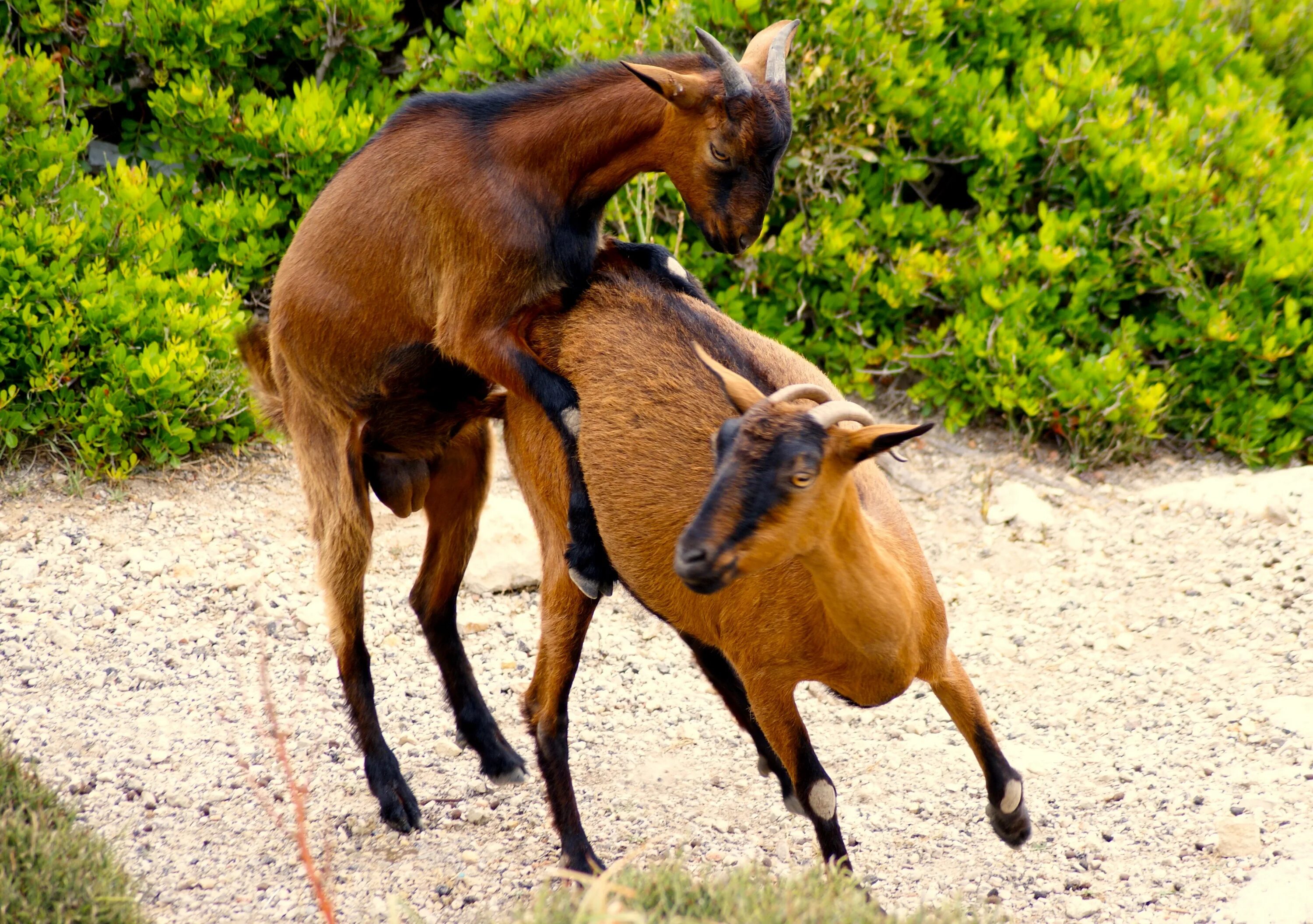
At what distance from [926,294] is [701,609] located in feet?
12.6

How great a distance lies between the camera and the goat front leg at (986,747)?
3771 mm

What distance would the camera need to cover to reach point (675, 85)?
365cm

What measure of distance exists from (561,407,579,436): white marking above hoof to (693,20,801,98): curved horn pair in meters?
1.10

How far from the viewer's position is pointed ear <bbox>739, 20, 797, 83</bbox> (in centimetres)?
383

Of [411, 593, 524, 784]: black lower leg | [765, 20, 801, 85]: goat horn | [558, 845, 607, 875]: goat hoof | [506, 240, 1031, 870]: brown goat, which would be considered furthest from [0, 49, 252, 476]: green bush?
[765, 20, 801, 85]: goat horn

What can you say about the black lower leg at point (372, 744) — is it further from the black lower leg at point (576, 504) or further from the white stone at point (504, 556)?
the white stone at point (504, 556)

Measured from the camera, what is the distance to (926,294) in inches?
282

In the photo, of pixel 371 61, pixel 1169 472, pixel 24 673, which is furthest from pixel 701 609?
pixel 371 61

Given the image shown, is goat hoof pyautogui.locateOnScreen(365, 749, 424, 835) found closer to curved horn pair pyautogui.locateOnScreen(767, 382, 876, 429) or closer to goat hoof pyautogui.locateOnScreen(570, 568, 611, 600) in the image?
goat hoof pyautogui.locateOnScreen(570, 568, 611, 600)

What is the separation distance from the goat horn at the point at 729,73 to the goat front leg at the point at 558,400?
0.96 m

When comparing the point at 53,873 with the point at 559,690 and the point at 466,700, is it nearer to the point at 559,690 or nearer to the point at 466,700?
the point at 559,690

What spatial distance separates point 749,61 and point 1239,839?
118 inches

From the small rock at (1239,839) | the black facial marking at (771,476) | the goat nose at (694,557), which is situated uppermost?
the black facial marking at (771,476)

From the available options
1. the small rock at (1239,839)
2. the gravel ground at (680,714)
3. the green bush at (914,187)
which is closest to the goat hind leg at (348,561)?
the gravel ground at (680,714)
